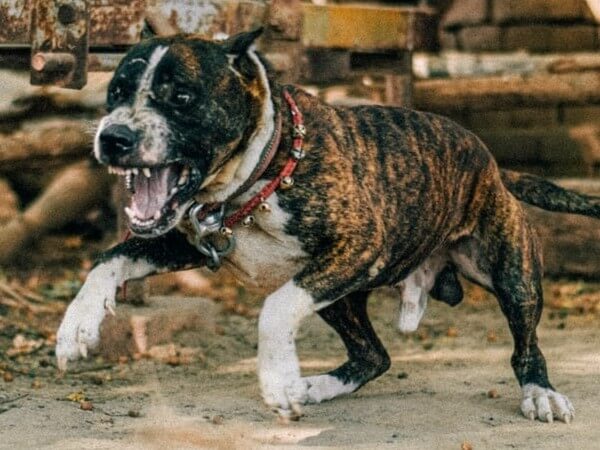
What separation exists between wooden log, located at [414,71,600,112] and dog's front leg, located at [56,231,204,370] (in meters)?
4.71

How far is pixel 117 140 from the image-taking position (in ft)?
14.8

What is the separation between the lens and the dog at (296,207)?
4.66 m

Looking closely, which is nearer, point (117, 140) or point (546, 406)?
point (117, 140)

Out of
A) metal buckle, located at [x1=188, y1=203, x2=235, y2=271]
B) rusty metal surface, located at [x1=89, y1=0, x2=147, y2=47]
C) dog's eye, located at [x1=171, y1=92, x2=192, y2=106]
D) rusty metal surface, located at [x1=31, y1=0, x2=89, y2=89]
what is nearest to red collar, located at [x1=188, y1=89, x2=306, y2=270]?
metal buckle, located at [x1=188, y1=203, x2=235, y2=271]

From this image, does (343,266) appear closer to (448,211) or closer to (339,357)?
(448,211)

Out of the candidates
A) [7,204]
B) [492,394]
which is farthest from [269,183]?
[7,204]

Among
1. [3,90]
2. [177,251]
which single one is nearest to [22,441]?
[177,251]

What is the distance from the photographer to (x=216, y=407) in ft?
17.9

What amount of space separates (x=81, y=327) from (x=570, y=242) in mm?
4397

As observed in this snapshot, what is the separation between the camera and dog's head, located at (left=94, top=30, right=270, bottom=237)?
4551mm

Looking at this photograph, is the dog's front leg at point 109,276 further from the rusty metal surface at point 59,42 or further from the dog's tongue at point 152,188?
the rusty metal surface at point 59,42

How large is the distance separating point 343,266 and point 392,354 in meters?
1.95

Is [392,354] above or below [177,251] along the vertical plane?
below

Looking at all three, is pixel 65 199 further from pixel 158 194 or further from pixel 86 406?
pixel 158 194
